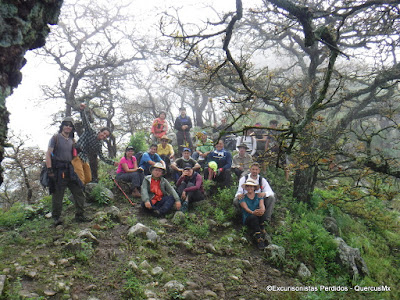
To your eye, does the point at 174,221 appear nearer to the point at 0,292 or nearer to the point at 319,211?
the point at 0,292

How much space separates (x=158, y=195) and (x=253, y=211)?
7.76 ft

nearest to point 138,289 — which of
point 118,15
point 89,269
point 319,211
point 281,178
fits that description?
point 89,269

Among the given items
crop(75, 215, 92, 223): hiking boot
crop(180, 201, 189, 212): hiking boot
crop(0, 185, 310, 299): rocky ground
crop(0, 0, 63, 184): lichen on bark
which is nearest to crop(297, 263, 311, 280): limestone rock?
crop(0, 185, 310, 299): rocky ground

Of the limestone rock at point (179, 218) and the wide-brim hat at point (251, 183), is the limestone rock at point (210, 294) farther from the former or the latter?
the wide-brim hat at point (251, 183)

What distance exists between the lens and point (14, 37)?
1.92 meters

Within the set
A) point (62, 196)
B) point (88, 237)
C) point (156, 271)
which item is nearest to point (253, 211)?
point (156, 271)

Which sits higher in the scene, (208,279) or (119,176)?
(119,176)

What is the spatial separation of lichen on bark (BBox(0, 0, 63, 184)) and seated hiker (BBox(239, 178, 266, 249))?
4905 mm

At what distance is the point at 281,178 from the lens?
9.81m

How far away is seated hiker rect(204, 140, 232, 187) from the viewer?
26.0 feet

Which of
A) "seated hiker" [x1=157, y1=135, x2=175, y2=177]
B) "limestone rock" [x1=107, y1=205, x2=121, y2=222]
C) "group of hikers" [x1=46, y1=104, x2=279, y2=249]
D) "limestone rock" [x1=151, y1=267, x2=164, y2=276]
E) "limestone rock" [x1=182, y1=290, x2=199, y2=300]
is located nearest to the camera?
"limestone rock" [x1=182, y1=290, x2=199, y2=300]

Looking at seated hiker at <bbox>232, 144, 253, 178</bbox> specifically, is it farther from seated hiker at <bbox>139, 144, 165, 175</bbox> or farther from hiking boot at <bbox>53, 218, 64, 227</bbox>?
hiking boot at <bbox>53, 218, 64, 227</bbox>

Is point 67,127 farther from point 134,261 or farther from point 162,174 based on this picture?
point 134,261

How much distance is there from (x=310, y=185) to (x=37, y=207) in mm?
7696
